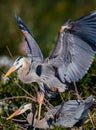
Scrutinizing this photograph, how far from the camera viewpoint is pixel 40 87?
7961 millimetres

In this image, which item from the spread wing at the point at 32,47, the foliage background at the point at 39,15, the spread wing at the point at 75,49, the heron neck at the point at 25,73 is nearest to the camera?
the spread wing at the point at 75,49

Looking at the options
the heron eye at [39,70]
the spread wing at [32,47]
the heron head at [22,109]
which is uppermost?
the spread wing at [32,47]

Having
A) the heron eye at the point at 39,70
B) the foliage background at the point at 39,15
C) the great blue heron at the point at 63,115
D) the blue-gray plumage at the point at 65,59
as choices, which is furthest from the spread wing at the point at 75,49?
the foliage background at the point at 39,15

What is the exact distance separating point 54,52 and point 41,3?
13818mm

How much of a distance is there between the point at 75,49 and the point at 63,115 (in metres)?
0.69

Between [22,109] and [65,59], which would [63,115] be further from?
[65,59]

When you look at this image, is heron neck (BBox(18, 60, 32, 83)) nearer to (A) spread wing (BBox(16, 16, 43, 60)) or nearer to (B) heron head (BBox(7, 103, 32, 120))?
(A) spread wing (BBox(16, 16, 43, 60))

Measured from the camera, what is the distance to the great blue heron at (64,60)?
7.47m

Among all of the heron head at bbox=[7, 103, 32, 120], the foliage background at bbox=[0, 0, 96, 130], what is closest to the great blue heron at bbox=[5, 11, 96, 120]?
the heron head at bbox=[7, 103, 32, 120]

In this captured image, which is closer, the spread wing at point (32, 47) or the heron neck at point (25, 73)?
the heron neck at point (25, 73)

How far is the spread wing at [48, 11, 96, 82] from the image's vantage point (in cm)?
745

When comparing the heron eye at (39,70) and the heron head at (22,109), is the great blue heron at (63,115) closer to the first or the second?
the heron head at (22,109)

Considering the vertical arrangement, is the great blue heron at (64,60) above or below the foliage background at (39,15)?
above

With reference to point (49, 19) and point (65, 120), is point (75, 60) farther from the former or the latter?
point (49, 19)
